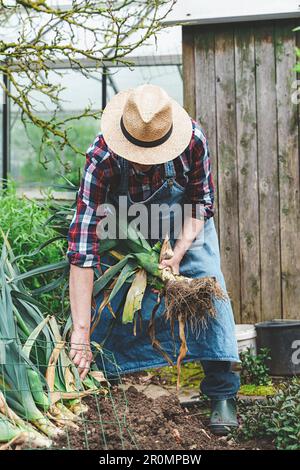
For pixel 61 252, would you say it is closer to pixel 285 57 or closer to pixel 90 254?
pixel 90 254

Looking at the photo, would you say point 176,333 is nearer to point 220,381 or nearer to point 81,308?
point 220,381

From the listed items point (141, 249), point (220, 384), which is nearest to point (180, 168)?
point (141, 249)

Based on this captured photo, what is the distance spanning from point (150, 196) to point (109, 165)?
26 cm

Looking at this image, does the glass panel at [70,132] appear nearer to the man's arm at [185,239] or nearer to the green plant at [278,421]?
the man's arm at [185,239]

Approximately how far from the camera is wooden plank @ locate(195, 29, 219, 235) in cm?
433

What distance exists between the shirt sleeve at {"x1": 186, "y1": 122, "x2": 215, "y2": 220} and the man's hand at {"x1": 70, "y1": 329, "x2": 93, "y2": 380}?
73 centimetres

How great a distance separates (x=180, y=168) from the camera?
2988mm

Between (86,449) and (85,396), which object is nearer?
(86,449)

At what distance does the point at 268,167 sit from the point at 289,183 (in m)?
0.16

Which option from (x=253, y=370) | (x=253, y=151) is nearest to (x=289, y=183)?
(x=253, y=151)

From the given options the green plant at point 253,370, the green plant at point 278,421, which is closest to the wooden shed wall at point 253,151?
the green plant at point 253,370

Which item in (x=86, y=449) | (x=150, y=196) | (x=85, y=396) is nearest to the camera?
(x=86, y=449)

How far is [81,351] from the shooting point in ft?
8.87

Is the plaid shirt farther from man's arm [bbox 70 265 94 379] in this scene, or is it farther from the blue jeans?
the blue jeans
